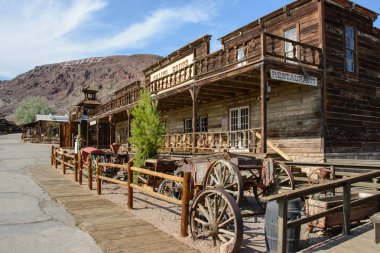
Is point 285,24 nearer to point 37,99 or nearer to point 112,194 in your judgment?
point 112,194

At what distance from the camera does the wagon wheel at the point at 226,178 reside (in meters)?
7.25

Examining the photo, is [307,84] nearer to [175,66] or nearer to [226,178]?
[226,178]

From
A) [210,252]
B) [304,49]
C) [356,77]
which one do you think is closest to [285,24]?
[304,49]

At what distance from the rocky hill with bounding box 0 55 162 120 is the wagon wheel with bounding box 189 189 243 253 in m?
121

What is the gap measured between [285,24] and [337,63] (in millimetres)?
2742

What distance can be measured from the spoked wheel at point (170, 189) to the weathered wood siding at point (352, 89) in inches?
257

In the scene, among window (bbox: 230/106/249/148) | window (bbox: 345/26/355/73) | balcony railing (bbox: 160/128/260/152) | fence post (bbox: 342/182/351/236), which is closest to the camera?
fence post (bbox: 342/182/351/236)

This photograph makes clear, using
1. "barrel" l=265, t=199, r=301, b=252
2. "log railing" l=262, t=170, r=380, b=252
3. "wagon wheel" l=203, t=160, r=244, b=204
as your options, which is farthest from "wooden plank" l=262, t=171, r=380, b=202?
"wagon wheel" l=203, t=160, r=244, b=204

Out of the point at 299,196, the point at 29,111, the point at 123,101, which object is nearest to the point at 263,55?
the point at 299,196

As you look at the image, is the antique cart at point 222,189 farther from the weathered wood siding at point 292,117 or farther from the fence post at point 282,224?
the weathered wood siding at point 292,117

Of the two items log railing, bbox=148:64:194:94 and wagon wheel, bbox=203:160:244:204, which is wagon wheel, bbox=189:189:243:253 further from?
log railing, bbox=148:64:194:94

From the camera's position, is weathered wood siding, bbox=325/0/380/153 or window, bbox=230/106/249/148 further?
window, bbox=230/106/249/148

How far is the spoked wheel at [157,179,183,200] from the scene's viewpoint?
9.75 meters

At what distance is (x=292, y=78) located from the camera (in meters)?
12.3
